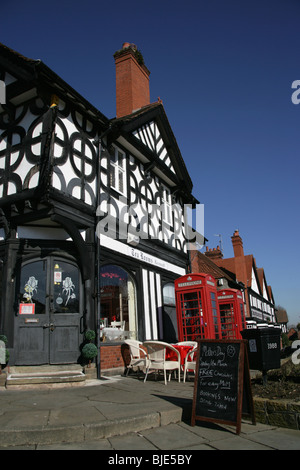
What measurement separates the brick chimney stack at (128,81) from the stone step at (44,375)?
1051cm

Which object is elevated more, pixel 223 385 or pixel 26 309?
pixel 26 309

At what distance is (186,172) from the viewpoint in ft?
53.9

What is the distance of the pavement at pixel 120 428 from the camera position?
386 centimetres

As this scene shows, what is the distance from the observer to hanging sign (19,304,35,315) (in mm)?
8148

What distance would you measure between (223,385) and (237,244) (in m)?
27.5

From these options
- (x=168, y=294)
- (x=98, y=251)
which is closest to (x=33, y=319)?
(x=98, y=251)

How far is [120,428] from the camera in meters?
4.26

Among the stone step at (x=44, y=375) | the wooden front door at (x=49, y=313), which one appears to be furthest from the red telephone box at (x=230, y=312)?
the stone step at (x=44, y=375)

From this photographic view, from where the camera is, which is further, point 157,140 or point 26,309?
point 157,140

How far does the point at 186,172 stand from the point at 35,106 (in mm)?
8898

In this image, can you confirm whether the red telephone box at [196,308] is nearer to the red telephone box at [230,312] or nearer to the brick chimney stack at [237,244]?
the red telephone box at [230,312]

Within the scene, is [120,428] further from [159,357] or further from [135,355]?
[135,355]

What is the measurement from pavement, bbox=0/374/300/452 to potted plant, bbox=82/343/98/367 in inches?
83.1

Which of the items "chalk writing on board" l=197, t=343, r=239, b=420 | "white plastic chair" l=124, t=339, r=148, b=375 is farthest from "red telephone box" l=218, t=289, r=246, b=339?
"chalk writing on board" l=197, t=343, r=239, b=420
